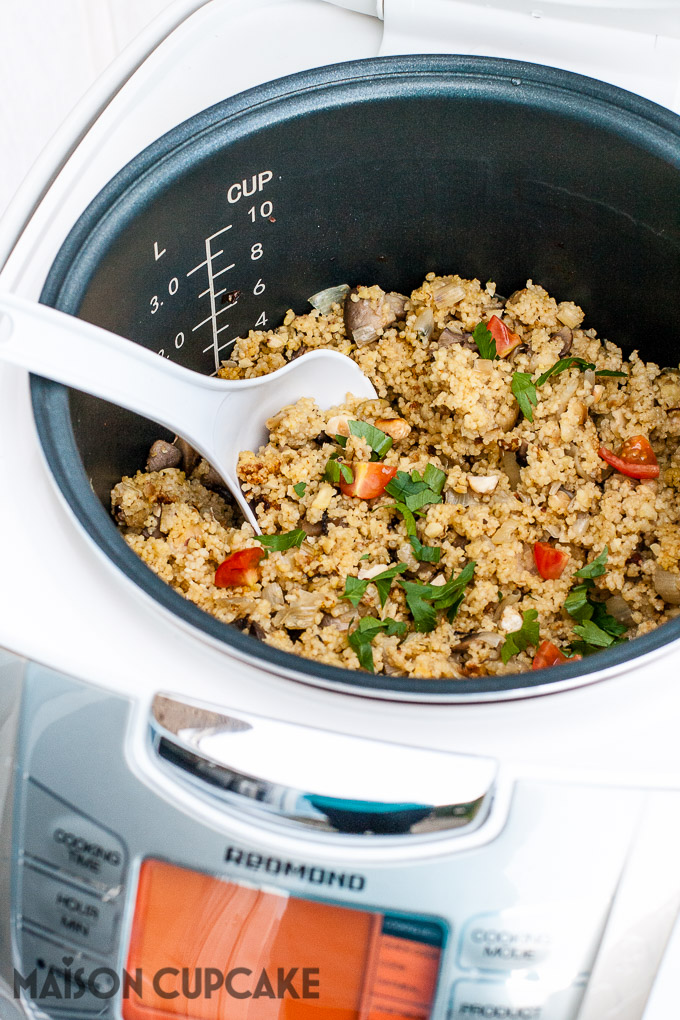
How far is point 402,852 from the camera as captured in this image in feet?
1.90

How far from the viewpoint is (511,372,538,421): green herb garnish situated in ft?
3.39

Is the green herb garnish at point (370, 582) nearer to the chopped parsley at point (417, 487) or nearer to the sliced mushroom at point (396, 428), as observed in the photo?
the chopped parsley at point (417, 487)

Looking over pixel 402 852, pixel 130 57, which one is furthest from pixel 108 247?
pixel 402 852

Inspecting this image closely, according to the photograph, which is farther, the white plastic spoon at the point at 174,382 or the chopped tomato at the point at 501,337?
the chopped tomato at the point at 501,337

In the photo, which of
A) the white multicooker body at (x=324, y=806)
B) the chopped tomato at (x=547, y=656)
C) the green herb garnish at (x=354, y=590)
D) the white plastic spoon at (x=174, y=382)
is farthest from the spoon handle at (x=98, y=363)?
the chopped tomato at (x=547, y=656)

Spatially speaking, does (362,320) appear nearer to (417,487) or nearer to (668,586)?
(417,487)

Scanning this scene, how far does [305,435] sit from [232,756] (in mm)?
549

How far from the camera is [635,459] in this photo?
1016 mm

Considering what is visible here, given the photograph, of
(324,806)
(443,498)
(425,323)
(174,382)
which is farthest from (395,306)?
(324,806)

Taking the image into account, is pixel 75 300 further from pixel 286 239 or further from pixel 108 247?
pixel 286 239

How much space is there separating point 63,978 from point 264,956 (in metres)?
0.17

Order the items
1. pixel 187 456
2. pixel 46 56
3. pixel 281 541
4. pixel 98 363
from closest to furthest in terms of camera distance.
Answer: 1. pixel 98 363
2. pixel 281 541
3. pixel 187 456
4. pixel 46 56

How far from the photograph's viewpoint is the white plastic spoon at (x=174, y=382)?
0.70m

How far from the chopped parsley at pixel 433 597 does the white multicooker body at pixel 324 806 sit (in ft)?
0.95
